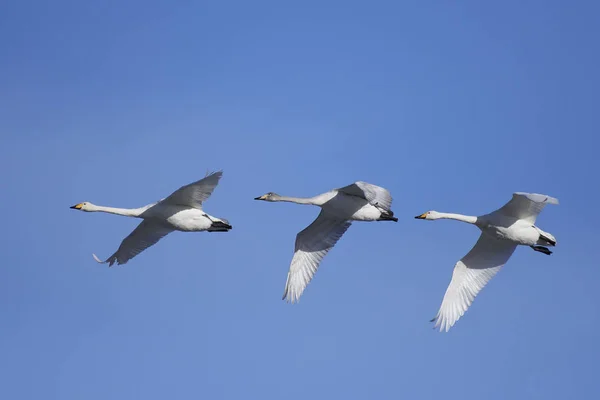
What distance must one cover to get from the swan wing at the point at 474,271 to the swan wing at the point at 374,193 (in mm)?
2811

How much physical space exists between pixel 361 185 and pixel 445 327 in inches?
189

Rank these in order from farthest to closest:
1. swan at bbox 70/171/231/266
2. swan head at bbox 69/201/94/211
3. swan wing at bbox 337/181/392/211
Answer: swan head at bbox 69/201/94/211 < swan at bbox 70/171/231/266 < swan wing at bbox 337/181/392/211

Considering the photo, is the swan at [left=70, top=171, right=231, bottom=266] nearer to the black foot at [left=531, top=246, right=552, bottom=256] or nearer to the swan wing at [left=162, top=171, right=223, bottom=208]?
the swan wing at [left=162, top=171, right=223, bottom=208]

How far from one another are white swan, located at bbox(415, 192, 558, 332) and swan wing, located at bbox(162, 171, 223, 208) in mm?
7030

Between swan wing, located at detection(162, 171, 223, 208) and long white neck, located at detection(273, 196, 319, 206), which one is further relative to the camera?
long white neck, located at detection(273, 196, 319, 206)

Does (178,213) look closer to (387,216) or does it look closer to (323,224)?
(323,224)

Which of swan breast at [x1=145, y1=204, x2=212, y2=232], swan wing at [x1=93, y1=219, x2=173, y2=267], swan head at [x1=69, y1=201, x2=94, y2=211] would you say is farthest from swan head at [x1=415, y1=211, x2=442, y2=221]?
swan head at [x1=69, y1=201, x2=94, y2=211]

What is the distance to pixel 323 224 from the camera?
120 feet

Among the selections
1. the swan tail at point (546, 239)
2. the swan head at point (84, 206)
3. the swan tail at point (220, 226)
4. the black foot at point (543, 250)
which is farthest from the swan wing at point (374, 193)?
the swan head at point (84, 206)

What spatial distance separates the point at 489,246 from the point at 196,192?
832 cm

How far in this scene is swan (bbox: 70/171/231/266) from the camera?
109ft

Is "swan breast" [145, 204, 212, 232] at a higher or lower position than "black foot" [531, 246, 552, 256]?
lower

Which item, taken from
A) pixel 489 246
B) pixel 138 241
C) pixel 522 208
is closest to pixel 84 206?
pixel 138 241

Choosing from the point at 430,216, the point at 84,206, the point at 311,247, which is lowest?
the point at 84,206
